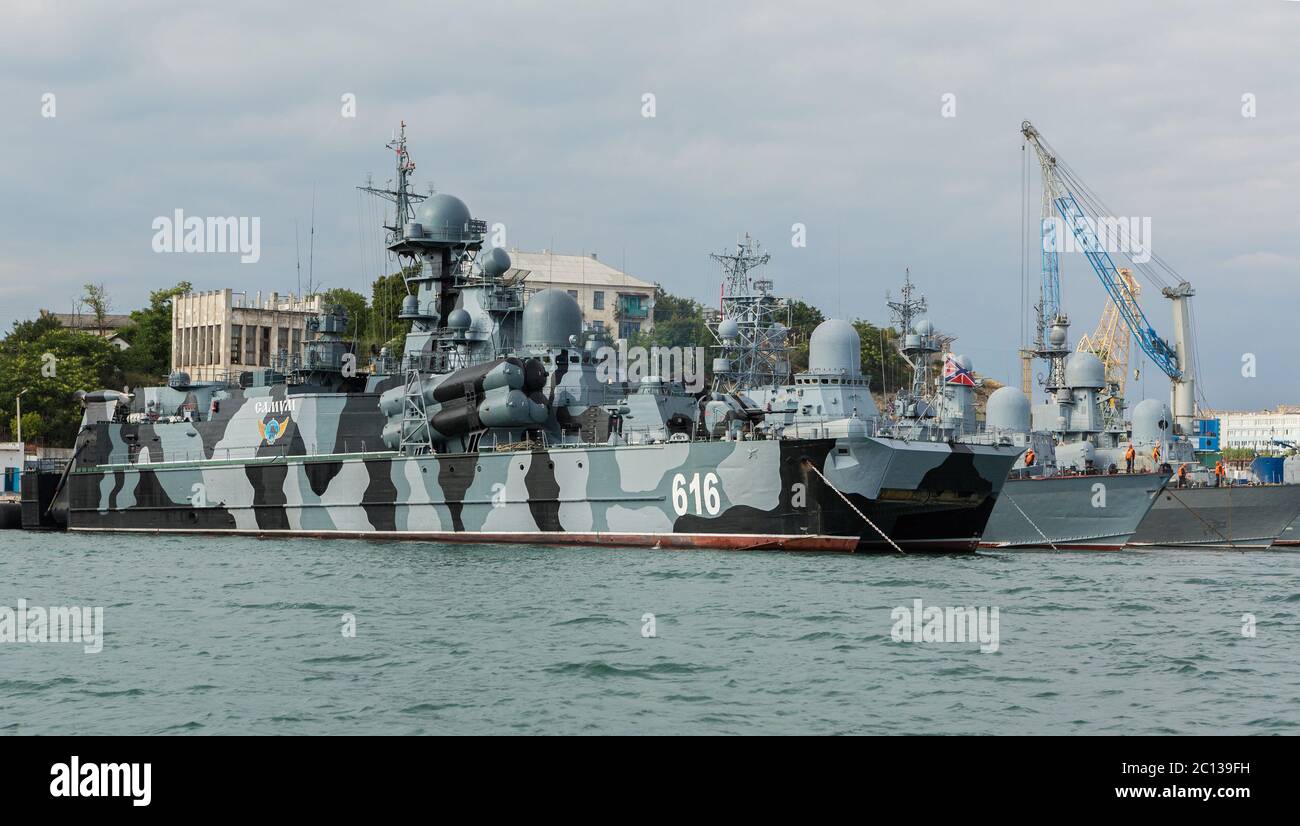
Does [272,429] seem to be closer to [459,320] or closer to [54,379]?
[459,320]

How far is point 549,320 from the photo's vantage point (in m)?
40.9

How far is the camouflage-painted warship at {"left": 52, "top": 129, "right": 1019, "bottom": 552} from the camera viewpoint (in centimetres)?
3172

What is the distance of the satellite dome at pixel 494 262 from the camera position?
4288 cm

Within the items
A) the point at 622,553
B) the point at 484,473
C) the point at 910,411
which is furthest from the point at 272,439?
the point at 910,411

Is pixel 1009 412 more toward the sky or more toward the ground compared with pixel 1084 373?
more toward the ground

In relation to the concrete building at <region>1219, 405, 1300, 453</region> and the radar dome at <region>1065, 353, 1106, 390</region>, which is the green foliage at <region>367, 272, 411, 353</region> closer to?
the radar dome at <region>1065, 353, 1106, 390</region>

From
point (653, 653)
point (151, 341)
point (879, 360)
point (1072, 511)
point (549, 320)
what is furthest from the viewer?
point (879, 360)

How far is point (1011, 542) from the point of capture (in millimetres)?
42719

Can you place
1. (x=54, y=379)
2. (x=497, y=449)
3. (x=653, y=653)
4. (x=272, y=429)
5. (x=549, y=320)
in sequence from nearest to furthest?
(x=653, y=653), (x=497, y=449), (x=549, y=320), (x=272, y=429), (x=54, y=379)

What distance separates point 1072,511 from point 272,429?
87.1 ft

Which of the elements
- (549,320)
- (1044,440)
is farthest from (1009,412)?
(549,320)

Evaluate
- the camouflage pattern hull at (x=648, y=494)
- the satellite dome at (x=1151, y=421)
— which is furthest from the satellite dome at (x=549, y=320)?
the satellite dome at (x=1151, y=421)

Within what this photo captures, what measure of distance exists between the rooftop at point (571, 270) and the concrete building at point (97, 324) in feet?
Result: 90.3
